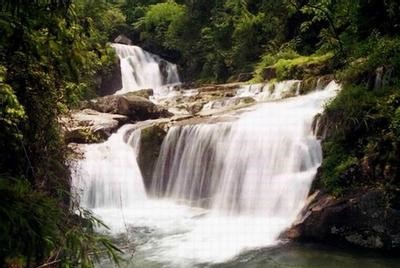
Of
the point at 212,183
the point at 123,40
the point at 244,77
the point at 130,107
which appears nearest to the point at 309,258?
the point at 212,183

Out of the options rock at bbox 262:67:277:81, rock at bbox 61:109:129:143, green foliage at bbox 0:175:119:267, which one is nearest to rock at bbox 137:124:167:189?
rock at bbox 61:109:129:143

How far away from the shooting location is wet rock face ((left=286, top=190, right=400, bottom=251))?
8.77m

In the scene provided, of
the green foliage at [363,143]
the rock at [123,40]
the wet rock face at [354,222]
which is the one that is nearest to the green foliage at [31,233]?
the wet rock face at [354,222]

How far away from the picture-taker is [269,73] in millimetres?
21000

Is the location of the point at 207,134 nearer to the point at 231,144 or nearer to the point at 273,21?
the point at 231,144

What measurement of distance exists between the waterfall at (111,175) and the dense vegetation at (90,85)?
7.52 feet

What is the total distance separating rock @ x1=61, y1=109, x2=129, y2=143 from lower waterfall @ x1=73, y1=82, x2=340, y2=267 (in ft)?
1.00

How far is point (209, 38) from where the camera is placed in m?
29.0

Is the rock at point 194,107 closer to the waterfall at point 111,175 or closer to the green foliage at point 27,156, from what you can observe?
the waterfall at point 111,175

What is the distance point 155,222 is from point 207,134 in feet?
10.3

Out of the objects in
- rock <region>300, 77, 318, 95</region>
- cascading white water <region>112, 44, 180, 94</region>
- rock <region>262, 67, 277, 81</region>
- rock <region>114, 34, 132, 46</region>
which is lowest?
rock <region>300, 77, 318, 95</region>

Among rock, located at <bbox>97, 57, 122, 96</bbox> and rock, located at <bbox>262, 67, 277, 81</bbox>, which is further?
rock, located at <bbox>97, 57, 122, 96</bbox>

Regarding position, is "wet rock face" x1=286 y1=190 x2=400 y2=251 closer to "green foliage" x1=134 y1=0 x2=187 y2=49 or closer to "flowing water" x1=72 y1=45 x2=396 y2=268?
"flowing water" x1=72 y1=45 x2=396 y2=268

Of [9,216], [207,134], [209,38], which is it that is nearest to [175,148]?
[207,134]
